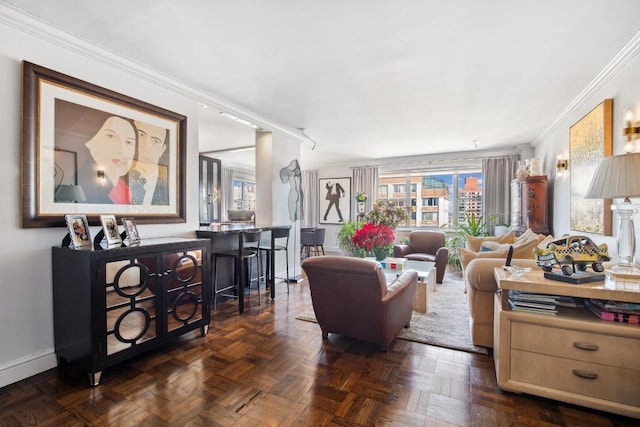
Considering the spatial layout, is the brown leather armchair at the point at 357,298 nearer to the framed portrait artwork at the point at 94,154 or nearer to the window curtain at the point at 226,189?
the framed portrait artwork at the point at 94,154

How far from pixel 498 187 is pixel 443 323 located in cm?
432

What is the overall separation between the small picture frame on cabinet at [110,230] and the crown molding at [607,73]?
411 cm

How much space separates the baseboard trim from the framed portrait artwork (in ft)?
3.02

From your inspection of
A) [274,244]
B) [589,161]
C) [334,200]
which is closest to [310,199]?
[334,200]

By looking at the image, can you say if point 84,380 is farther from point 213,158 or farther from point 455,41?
point 213,158

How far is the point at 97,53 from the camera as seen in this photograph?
7.70 feet

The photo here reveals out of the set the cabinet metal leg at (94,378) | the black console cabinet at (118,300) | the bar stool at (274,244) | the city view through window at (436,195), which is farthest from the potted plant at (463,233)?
the cabinet metal leg at (94,378)

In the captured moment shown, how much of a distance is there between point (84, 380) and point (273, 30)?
2.74 meters

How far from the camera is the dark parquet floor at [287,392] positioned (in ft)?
5.37

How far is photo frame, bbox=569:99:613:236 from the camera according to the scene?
275 centimetres

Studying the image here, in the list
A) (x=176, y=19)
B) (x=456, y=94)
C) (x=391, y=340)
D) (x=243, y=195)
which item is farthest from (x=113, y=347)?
(x=243, y=195)

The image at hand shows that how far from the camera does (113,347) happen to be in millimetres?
2039

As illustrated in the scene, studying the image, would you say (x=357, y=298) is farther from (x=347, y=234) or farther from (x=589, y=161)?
(x=347, y=234)

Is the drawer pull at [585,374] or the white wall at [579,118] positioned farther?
the white wall at [579,118]
